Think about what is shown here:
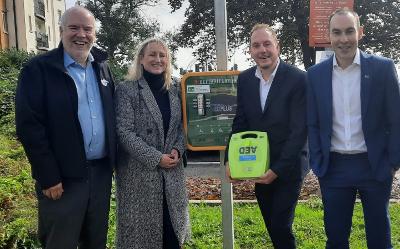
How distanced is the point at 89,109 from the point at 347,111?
1908 millimetres

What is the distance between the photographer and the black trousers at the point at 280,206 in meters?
3.48

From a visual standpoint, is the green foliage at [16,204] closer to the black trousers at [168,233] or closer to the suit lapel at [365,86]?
the black trousers at [168,233]

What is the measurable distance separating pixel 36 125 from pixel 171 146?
1116 mm

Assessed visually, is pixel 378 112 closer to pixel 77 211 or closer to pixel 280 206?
pixel 280 206

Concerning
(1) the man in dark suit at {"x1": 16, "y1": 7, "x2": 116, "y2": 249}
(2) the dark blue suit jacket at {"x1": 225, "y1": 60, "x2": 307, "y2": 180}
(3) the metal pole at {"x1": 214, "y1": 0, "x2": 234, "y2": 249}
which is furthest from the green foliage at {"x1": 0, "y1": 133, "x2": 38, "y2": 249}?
(2) the dark blue suit jacket at {"x1": 225, "y1": 60, "x2": 307, "y2": 180}

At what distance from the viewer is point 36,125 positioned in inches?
120

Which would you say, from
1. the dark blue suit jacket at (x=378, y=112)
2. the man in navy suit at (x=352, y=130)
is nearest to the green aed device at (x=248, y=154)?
the man in navy suit at (x=352, y=130)

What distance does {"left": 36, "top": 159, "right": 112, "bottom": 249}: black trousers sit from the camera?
127 inches

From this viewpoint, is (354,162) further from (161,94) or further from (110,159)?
(110,159)

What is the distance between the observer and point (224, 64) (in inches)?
163

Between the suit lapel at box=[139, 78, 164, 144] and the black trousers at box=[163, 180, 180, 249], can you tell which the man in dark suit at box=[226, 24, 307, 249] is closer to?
the suit lapel at box=[139, 78, 164, 144]

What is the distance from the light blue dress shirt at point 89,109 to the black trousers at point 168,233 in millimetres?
739

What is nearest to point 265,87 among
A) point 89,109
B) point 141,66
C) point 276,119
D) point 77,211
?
point 276,119

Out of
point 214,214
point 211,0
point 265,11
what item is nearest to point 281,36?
point 265,11
